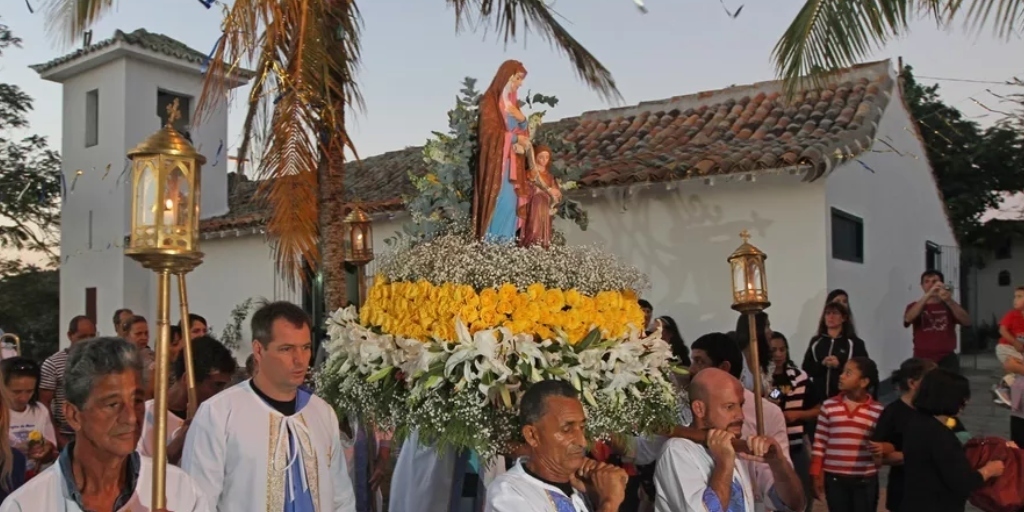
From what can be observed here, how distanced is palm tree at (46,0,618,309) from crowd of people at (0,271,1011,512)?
69.4 inches

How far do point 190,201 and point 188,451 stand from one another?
4.61 feet

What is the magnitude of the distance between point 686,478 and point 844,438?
248cm

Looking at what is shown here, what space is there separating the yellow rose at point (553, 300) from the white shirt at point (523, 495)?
134 cm

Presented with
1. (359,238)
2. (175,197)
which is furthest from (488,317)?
(359,238)

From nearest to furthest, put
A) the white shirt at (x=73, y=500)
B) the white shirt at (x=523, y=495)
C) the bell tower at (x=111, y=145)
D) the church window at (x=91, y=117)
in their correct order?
the white shirt at (x=73, y=500) < the white shirt at (x=523, y=495) < the bell tower at (x=111, y=145) < the church window at (x=91, y=117)

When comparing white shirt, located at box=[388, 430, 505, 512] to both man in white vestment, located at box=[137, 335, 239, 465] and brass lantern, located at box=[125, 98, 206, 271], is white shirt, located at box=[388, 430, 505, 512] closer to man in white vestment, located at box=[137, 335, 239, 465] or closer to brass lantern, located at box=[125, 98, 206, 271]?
man in white vestment, located at box=[137, 335, 239, 465]

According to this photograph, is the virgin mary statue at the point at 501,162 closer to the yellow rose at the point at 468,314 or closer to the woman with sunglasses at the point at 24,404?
the yellow rose at the point at 468,314

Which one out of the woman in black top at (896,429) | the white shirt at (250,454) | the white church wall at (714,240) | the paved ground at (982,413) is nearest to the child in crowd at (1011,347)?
the paved ground at (982,413)

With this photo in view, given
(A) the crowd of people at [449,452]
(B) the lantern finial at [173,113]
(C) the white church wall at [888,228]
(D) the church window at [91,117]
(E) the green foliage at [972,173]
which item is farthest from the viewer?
(E) the green foliage at [972,173]

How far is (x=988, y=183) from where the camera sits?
71.8 feet

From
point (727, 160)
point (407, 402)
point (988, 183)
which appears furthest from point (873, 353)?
point (988, 183)

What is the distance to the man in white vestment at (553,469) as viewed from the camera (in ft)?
10.3

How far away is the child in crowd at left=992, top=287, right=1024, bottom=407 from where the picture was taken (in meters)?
7.19

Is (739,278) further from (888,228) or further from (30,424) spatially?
(888,228)
